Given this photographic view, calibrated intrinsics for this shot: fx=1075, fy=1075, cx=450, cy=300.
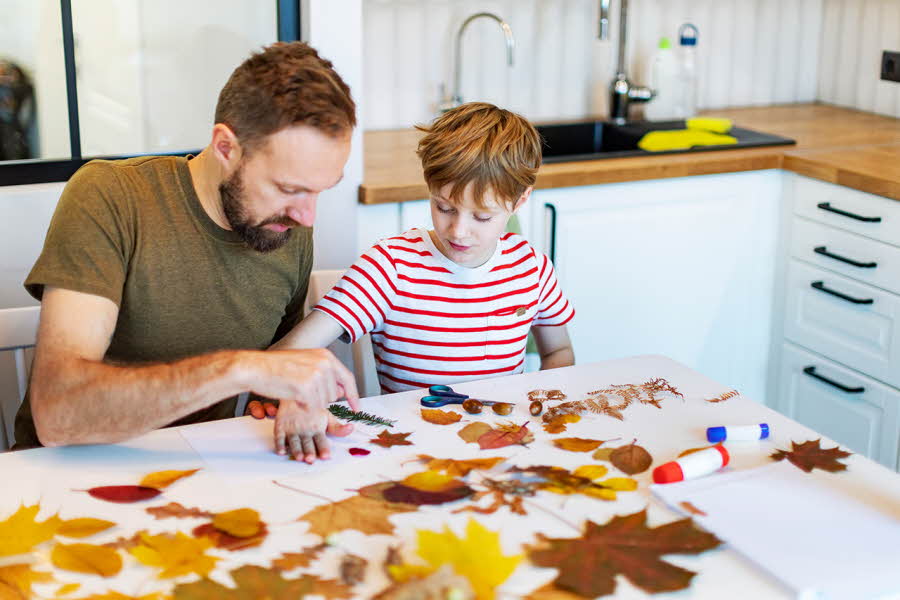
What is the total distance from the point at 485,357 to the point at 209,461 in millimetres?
597

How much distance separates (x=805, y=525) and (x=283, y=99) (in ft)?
2.72

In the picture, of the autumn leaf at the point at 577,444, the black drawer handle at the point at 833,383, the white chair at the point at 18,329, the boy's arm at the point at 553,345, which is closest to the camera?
the autumn leaf at the point at 577,444

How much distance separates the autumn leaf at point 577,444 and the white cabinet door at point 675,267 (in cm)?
113

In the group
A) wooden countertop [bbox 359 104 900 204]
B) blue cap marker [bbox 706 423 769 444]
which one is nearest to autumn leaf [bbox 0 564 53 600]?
blue cap marker [bbox 706 423 769 444]

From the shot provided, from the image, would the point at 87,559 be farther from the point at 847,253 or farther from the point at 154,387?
the point at 847,253

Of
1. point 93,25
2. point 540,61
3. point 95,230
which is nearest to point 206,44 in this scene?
point 93,25

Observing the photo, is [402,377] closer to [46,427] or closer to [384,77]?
[46,427]

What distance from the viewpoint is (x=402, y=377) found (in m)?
1.76

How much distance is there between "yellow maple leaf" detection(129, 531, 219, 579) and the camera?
105 centimetres

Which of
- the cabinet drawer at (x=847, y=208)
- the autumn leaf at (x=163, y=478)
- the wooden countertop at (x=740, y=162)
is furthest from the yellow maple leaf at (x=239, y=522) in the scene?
the cabinet drawer at (x=847, y=208)

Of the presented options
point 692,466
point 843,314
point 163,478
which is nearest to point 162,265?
point 163,478

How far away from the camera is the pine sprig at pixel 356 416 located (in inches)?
55.3

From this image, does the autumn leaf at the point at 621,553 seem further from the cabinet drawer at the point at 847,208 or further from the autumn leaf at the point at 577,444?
the cabinet drawer at the point at 847,208

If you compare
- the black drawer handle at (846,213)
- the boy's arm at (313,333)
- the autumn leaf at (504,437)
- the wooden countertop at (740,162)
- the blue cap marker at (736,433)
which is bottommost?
the autumn leaf at (504,437)
